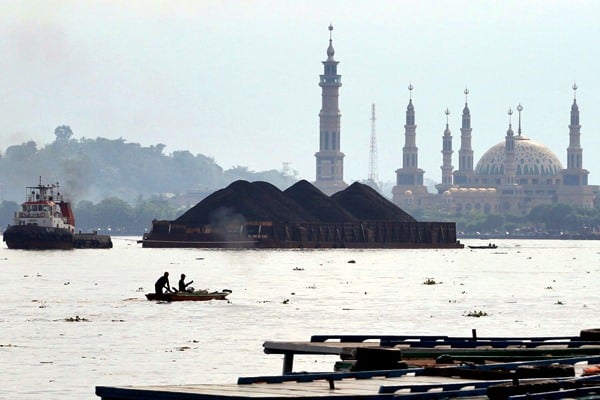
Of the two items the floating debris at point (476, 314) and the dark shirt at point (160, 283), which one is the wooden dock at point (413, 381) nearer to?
the floating debris at point (476, 314)

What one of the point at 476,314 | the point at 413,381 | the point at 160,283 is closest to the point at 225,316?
the point at 160,283

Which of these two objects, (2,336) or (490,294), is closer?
(2,336)

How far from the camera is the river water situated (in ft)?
161

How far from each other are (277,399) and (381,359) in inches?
195

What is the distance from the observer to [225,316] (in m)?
75.0

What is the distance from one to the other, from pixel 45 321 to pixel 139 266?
87.2 meters

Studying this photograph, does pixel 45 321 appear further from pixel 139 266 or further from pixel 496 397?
pixel 139 266

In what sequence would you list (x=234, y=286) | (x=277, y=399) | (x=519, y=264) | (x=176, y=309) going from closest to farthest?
1. (x=277, y=399)
2. (x=176, y=309)
3. (x=234, y=286)
4. (x=519, y=264)

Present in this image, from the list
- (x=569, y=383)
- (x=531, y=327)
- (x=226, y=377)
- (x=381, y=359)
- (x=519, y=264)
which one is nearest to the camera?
(x=569, y=383)

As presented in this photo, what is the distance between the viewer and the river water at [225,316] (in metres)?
49.0

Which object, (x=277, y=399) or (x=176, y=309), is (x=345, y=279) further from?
(x=277, y=399)

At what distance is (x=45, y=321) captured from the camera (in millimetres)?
71250

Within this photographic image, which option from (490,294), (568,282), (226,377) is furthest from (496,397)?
(568,282)

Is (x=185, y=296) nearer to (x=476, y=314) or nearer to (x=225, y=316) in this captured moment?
(x=225, y=316)
